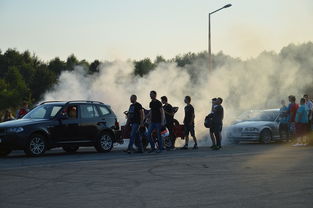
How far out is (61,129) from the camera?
18.1 meters

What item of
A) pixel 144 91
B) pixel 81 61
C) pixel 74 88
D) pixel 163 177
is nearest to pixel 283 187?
pixel 163 177

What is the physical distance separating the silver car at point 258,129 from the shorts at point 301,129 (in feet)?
8.54

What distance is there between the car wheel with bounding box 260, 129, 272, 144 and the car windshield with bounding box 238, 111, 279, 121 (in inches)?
32.2

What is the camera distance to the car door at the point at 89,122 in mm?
18797

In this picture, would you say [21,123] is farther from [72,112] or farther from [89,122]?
[89,122]

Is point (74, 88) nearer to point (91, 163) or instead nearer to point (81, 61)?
point (91, 163)

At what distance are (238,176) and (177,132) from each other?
10183 millimetres

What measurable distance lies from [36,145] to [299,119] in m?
9.54

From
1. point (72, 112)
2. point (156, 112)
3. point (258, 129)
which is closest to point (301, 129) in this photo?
point (258, 129)

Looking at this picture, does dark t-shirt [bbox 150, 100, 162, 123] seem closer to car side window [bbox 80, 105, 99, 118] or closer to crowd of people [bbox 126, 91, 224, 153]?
crowd of people [bbox 126, 91, 224, 153]

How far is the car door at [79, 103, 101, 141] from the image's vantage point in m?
18.8

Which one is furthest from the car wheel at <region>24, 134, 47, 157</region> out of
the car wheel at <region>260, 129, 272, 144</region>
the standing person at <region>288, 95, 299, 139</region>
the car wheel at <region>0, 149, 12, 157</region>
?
the car wheel at <region>260, 129, 272, 144</region>

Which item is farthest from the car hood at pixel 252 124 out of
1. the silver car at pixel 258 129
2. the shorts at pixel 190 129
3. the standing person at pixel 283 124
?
the shorts at pixel 190 129

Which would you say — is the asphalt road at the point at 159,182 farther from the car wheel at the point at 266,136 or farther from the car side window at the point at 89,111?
the car wheel at the point at 266,136
